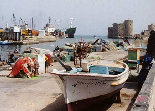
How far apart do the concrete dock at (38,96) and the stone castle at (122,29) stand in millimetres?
154502

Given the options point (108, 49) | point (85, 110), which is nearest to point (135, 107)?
point (85, 110)

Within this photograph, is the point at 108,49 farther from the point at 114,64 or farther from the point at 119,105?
the point at 119,105

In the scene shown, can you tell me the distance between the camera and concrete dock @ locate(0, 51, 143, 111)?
31.3ft

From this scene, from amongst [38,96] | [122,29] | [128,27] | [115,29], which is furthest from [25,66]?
[115,29]

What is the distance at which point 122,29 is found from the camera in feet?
555

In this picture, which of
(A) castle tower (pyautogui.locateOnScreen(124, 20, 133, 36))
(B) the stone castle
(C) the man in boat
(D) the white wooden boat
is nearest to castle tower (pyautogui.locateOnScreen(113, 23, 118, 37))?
(B) the stone castle

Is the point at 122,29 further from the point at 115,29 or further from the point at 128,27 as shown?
the point at 115,29

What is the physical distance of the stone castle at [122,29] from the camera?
16438 centimetres

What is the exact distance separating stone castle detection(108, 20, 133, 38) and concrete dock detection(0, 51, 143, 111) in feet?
507

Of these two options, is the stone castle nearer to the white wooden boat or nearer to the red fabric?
the red fabric

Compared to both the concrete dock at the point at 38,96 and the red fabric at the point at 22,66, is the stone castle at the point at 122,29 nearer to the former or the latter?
the red fabric at the point at 22,66

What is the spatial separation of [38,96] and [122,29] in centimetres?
16298

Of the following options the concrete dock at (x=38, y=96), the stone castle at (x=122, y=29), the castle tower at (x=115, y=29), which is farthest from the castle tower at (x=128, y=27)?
the concrete dock at (x=38, y=96)

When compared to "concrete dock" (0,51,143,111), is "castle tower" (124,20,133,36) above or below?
above
